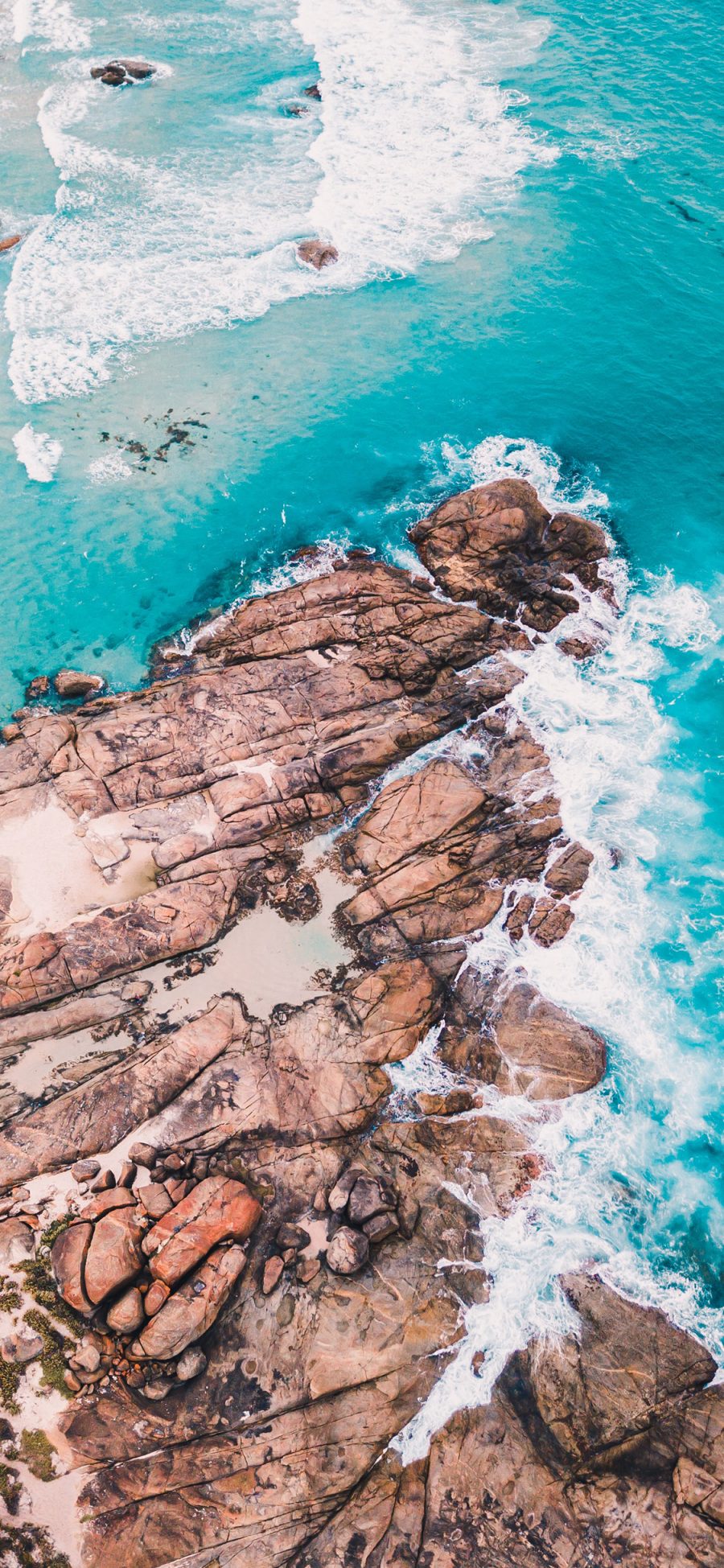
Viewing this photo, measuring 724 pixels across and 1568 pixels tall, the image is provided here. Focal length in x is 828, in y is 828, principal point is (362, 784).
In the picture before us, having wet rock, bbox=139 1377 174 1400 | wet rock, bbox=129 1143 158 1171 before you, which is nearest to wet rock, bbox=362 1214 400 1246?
wet rock, bbox=139 1377 174 1400

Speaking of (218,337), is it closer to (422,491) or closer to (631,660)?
(422,491)

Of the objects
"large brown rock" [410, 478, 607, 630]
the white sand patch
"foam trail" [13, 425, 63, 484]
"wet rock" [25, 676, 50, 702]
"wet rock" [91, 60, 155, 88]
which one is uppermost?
"wet rock" [91, 60, 155, 88]

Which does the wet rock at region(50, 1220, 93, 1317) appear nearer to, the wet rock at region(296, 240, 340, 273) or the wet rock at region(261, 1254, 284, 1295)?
the wet rock at region(261, 1254, 284, 1295)

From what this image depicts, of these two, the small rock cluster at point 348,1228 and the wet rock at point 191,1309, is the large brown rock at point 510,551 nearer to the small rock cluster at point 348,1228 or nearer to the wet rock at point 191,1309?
the small rock cluster at point 348,1228

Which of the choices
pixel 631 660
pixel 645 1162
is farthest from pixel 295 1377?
pixel 631 660

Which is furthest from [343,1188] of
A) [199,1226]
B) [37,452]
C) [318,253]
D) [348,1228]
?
[318,253]

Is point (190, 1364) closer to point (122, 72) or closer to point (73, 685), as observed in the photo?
point (73, 685)

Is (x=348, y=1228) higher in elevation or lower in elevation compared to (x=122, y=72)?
lower
